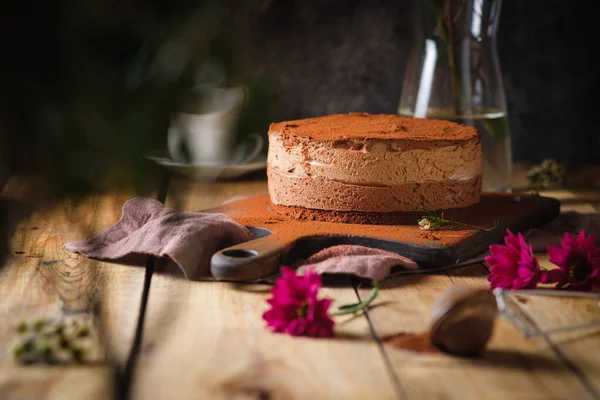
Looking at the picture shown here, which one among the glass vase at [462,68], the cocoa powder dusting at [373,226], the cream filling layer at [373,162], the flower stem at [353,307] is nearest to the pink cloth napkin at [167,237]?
the cocoa powder dusting at [373,226]

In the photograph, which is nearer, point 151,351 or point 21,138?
point 21,138

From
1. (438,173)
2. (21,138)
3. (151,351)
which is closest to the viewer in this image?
(21,138)

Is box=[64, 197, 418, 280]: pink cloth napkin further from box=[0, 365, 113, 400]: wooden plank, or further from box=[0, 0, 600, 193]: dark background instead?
box=[0, 0, 600, 193]: dark background

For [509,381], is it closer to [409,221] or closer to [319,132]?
[409,221]

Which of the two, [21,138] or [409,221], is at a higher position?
[21,138]

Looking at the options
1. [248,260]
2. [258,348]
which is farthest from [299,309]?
[248,260]

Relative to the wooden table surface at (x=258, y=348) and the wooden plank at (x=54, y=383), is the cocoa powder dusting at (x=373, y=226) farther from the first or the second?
the wooden plank at (x=54, y=383)

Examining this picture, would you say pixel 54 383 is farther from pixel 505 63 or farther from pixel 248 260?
pixel 505 63

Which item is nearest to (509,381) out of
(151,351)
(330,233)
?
(151,351)
